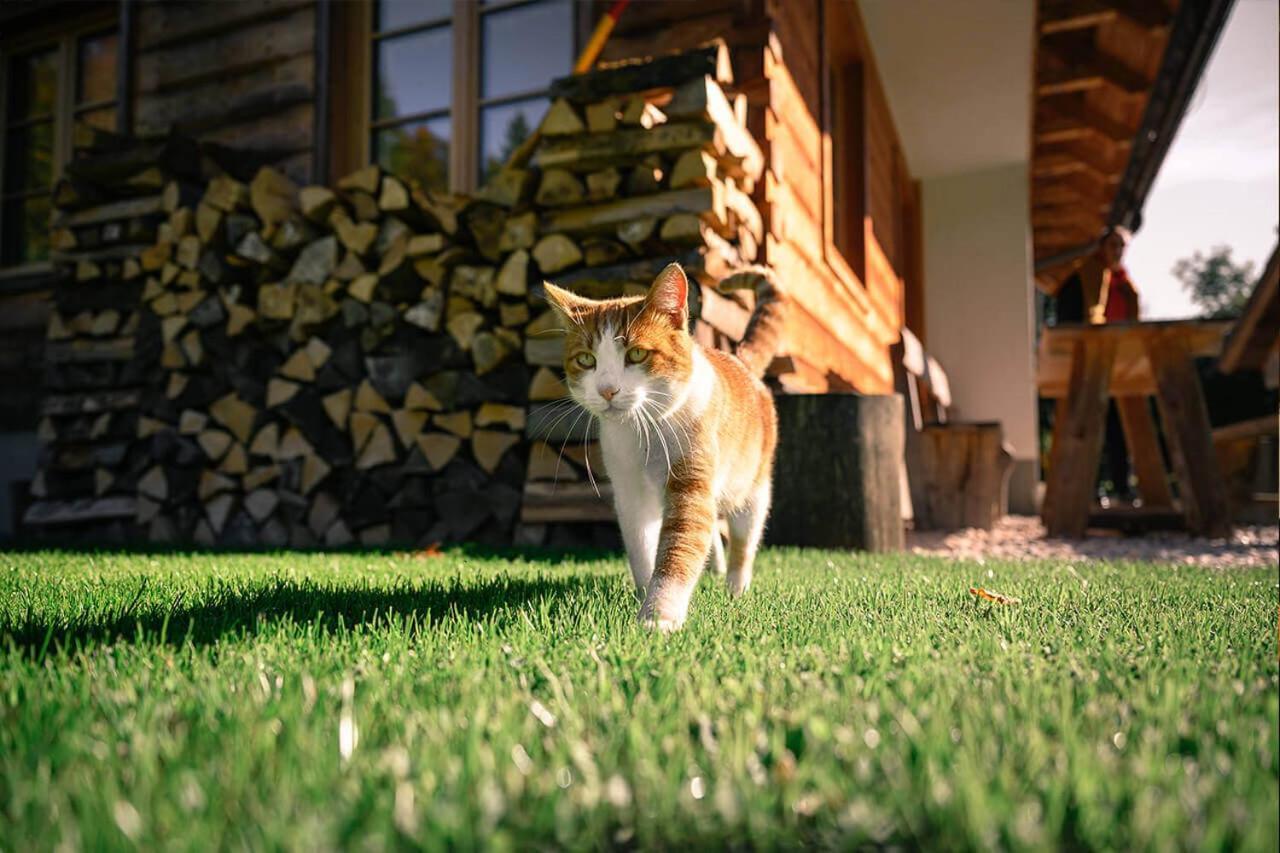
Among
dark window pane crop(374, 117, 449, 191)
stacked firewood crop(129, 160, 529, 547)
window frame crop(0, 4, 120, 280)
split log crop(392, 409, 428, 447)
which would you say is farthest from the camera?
window frame crop(0, 4, 120, 280)

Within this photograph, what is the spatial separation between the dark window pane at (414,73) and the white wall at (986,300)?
5.78 meters

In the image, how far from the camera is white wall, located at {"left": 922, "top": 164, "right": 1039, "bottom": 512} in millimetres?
8445

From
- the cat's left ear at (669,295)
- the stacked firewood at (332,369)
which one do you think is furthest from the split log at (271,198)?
the cat's left ear at (669,295)

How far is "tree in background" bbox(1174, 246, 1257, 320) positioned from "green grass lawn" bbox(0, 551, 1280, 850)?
92.9 ft

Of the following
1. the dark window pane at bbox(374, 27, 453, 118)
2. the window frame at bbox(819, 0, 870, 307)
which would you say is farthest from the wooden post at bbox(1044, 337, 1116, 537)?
the dark window pane at bbox(374, 27, 453, 118)

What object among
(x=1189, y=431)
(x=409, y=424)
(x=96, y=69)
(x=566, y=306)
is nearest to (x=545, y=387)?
(x=409, y=424)

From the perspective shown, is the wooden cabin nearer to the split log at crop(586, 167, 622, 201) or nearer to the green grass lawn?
the split log at crop(586, 167, 622, 201)

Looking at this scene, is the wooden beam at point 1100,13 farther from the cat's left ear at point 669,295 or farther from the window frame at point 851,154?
the cat's left ear at point 669,295

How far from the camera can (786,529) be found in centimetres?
365

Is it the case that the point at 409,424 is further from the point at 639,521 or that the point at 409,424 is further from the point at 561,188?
the point at 639,521

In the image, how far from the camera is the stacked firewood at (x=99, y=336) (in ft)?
16.4

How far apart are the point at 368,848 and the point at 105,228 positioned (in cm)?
561

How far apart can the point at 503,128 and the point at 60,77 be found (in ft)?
13.6

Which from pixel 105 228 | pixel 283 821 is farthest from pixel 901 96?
pixel 283 821
